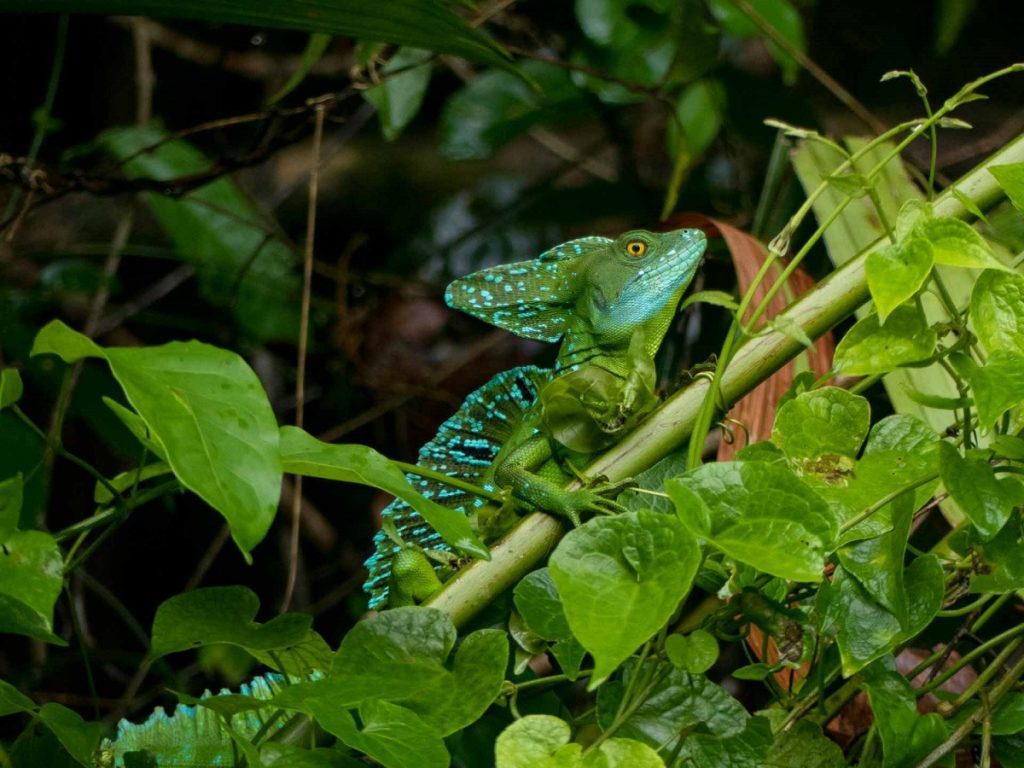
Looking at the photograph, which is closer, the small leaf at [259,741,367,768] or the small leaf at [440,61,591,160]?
the small leaf at [259,741,367,768]

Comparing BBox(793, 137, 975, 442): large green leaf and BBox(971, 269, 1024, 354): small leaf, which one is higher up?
BBox(971, 269, 1024, 354): small leaf

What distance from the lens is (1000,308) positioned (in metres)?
0.87

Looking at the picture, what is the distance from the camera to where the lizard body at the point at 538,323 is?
148 cm

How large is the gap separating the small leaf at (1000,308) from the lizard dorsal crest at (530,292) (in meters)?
0.73

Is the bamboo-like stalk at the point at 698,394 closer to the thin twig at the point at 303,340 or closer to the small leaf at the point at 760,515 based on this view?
the small leaf at the point at 760,515

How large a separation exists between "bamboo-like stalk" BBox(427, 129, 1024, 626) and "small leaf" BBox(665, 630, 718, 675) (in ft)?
0.66

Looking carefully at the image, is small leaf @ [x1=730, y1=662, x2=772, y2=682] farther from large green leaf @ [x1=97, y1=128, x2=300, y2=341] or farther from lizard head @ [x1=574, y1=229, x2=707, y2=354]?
large green leaf @ [x1=97, y1=128, x2=300, y2=341]

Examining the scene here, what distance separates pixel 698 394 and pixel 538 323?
529 mm

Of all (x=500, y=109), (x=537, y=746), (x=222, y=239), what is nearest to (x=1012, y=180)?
(x=537, y=746)

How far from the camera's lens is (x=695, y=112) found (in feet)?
8.44

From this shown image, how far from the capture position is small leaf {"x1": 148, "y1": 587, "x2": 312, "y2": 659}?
3.27 ft

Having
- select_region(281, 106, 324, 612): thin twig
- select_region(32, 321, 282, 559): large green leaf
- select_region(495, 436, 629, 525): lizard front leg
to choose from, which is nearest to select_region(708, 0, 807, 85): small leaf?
select_region(281, 106, 324, 612): thin twig

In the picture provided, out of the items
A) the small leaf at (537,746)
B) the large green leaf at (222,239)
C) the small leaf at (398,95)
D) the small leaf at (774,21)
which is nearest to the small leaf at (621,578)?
the small leaf at (537,746)

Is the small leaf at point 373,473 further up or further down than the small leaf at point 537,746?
further up
